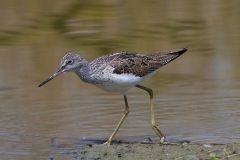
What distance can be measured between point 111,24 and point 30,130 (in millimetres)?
5826

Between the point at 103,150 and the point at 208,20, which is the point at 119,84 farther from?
the point at 208,20

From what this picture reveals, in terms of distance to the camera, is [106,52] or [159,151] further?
[106,52]

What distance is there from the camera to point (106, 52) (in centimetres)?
1330

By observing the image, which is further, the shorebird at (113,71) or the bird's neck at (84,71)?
the bird's neck at (84,71)

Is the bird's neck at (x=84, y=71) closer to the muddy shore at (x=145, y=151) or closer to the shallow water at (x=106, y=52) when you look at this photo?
the shallow water at (x=106, y=52)

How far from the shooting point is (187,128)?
9.42 m

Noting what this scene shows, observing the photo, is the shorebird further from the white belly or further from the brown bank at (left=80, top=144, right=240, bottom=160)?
the brown bank at (left=80, top=144, right=240, bottom=160)

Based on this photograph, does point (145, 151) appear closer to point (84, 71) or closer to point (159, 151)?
point (159, 151)

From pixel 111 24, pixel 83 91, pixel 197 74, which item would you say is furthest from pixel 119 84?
pixel 111 24

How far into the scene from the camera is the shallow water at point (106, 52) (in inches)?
375

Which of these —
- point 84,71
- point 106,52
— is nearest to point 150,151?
point 84,71

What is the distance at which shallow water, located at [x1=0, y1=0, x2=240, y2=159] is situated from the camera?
9.52m

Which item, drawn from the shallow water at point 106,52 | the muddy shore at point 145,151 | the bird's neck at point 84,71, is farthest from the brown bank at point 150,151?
the bird's neck at point 84,71

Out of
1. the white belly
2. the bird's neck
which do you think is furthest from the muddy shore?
the bird's neck
